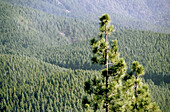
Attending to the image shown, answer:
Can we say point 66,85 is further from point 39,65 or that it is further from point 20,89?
point 39,65

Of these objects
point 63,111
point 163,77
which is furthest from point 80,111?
point 163,77

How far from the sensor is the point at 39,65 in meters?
178

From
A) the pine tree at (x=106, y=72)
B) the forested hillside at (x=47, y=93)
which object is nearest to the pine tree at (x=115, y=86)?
the pine tree at (x=106, y=72)

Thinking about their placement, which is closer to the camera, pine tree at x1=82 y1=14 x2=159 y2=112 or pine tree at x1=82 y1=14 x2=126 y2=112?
pine tree at x1=82 y1=14 x2=159 y2=112

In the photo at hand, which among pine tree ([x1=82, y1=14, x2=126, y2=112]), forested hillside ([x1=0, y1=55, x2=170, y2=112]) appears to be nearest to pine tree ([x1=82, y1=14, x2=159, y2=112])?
pine tree ([x1=82, y1=14, x2=126, y2=112])

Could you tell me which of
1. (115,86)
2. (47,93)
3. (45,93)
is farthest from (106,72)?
(45,93)

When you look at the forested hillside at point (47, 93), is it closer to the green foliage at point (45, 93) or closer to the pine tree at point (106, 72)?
the green foliage at point (45, 93)

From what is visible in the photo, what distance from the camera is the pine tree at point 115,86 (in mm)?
23984

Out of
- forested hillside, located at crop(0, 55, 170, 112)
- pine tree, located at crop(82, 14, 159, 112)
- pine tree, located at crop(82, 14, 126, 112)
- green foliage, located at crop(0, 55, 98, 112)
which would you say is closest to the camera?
pine tree, located at crop(82, 14, 159, 112)

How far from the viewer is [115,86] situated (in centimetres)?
2448

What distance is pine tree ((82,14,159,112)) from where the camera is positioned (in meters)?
24.0

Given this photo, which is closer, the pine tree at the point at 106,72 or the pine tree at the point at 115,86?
the pine tree at the point at 115,86

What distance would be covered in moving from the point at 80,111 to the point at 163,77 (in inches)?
3841

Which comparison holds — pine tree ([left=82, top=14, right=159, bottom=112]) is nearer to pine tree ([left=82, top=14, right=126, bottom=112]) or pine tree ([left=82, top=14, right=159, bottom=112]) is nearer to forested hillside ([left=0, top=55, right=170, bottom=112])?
pine tree ([left=82, top=14, right=126, bottom=112])
